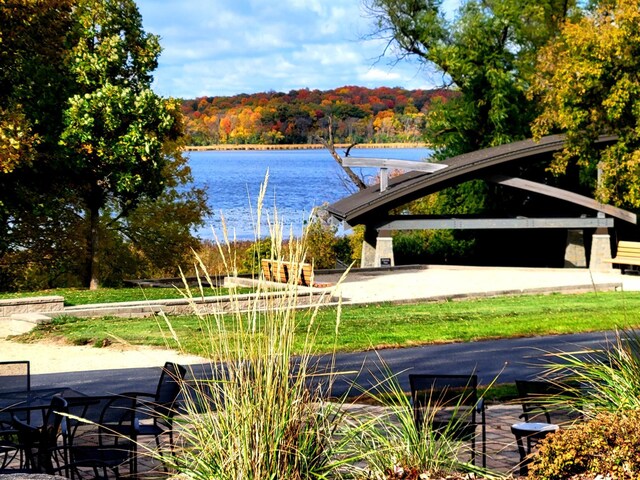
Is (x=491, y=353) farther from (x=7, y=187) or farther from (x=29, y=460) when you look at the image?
(x=7, y=187)

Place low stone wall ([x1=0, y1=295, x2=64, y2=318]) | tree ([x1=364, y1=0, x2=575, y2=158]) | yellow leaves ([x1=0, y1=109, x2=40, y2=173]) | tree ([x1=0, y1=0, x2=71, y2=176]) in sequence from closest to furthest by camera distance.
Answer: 1. low stone wall ([x1=0, y1=295, x2=64, y2=318])
2. yellow leaves ([x1=0, y1=109, x2=40, y2=173])
3. tree ([x1=0, y1=0, x2=71, y2=176])
4. tree ([x1=364, y1=0, x2=575, y2=158])

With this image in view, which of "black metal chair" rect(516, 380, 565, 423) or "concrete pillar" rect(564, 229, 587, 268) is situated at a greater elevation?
"black metal chair" rect(516, 380, 565, 423)

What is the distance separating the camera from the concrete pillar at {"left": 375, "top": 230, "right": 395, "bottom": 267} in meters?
27.3

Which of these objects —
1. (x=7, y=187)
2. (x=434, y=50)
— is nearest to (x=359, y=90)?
(x=434, y=50)

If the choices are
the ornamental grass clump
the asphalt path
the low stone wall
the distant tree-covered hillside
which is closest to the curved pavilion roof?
the low stone wall

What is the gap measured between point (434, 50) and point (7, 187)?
21499mm

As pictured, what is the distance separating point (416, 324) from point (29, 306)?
714 centimetres

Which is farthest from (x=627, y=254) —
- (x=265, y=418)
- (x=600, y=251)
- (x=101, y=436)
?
(x=265, y=418)

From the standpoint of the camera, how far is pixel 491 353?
1288cm

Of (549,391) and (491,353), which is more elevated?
(549,391)

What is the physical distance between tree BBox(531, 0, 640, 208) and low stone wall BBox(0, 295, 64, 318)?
1233 centimetres

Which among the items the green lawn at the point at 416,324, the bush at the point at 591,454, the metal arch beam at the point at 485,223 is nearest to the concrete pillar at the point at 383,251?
the metal arch beam at the point at 485,223

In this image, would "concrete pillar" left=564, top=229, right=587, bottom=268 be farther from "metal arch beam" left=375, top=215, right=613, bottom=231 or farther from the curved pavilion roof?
the curved pavilion roof

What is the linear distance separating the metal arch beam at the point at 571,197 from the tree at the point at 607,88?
362 cm
